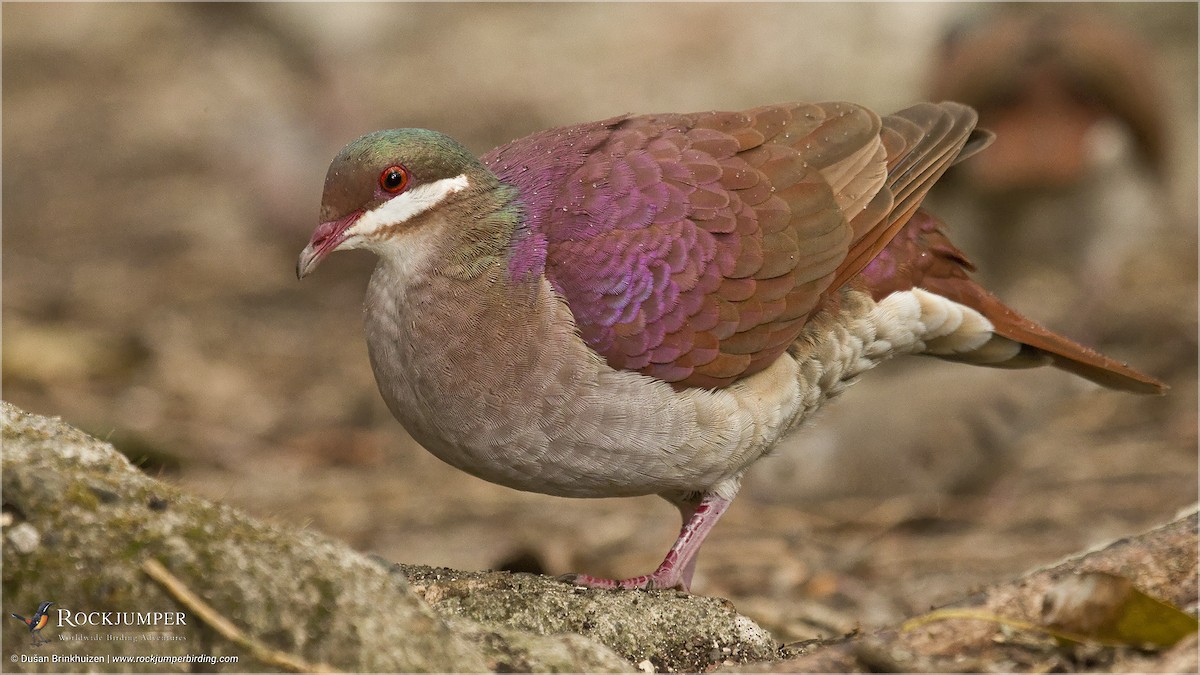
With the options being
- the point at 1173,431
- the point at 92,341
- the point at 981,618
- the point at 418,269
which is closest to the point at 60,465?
the point at 418,269

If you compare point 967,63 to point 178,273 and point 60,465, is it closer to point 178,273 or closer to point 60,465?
point 178,273

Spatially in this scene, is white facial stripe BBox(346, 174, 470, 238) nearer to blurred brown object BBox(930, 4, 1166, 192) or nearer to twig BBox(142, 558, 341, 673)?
twig BBox(142, 558, 341, 673)

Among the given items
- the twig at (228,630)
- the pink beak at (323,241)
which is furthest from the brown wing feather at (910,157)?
the twig at (228,630)

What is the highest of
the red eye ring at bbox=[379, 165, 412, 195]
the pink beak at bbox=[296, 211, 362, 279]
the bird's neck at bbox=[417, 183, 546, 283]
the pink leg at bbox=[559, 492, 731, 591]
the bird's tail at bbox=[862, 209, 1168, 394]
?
Result: the red eye ring at bbox=[379, 165, 412, 195]

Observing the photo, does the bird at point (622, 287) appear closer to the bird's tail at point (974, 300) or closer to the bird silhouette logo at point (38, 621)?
the bird's tail at point (974, 300)

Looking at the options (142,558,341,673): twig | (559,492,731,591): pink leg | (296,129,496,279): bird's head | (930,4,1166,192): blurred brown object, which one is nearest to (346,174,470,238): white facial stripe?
(296,129,496,279): bird's head

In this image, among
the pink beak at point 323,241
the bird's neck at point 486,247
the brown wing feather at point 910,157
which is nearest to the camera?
the pink beak at point 323,241

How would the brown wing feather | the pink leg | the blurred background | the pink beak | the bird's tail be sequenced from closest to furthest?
1. the pink beak
2. the pink leg
3. the brown wing feather
4. the bird's tail
5. the blurred background
